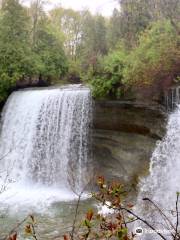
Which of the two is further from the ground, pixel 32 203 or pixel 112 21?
pixel 112 21

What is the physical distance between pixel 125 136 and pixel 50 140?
312cm

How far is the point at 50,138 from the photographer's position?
1357 cm

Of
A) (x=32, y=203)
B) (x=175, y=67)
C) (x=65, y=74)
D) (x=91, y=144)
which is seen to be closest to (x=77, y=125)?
(x=91, y=144)

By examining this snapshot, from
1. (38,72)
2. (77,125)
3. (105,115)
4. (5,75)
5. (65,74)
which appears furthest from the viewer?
(65,74)

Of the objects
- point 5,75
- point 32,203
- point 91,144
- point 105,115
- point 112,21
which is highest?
point 112,21

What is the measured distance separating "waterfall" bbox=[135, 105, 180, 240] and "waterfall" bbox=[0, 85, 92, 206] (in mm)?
3145

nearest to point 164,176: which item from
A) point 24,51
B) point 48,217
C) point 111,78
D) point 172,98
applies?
point 172,98

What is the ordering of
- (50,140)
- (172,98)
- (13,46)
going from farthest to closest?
(13,46), (50,140), (172,98)

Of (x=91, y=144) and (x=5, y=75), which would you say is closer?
(x=91, y=144)

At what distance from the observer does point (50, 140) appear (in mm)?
13562

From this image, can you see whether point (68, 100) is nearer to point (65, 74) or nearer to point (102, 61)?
point (102, 61)

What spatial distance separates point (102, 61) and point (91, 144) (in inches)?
110

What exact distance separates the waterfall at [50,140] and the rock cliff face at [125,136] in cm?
59

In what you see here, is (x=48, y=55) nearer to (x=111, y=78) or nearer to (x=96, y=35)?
(x=96, y=35)
